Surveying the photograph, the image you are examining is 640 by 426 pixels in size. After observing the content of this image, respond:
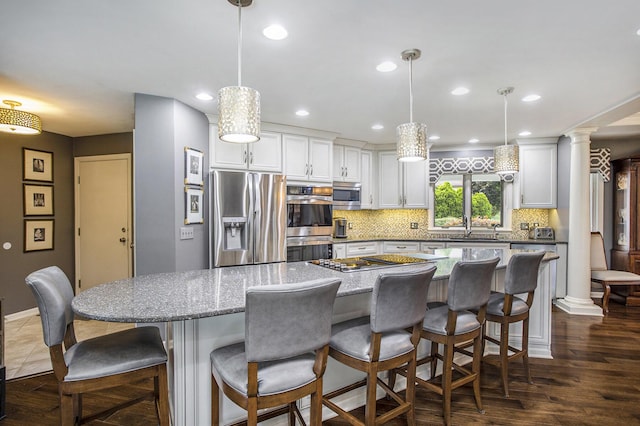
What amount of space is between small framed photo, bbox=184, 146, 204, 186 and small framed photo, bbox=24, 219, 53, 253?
2664 mm

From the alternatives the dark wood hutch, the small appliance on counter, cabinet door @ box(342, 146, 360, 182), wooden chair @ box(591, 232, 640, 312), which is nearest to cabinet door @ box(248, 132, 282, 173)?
cabinet door @ box(342, 146, 360, 182)

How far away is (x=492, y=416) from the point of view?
7.09 ft

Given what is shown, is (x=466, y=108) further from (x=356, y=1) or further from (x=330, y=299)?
(x=330, y=299)

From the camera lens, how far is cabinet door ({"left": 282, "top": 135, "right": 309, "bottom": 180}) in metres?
4.32

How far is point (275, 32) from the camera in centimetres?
204

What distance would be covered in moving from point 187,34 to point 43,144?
3823 mm

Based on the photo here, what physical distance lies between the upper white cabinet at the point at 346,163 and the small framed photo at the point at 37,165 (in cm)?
399

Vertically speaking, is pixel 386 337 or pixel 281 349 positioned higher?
pixel 281 349

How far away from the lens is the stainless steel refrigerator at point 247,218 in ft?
11.8

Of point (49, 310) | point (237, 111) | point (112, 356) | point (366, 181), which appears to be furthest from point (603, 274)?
point (49, 310)

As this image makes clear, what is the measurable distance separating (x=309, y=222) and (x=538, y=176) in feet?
11.7

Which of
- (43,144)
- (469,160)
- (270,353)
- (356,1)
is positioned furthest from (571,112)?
(43,144)

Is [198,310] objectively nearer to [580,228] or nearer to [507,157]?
[507,157]

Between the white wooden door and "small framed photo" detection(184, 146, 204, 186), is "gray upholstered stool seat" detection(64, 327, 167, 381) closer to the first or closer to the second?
"small framed photo" detection(184, 146, 204, 186)
